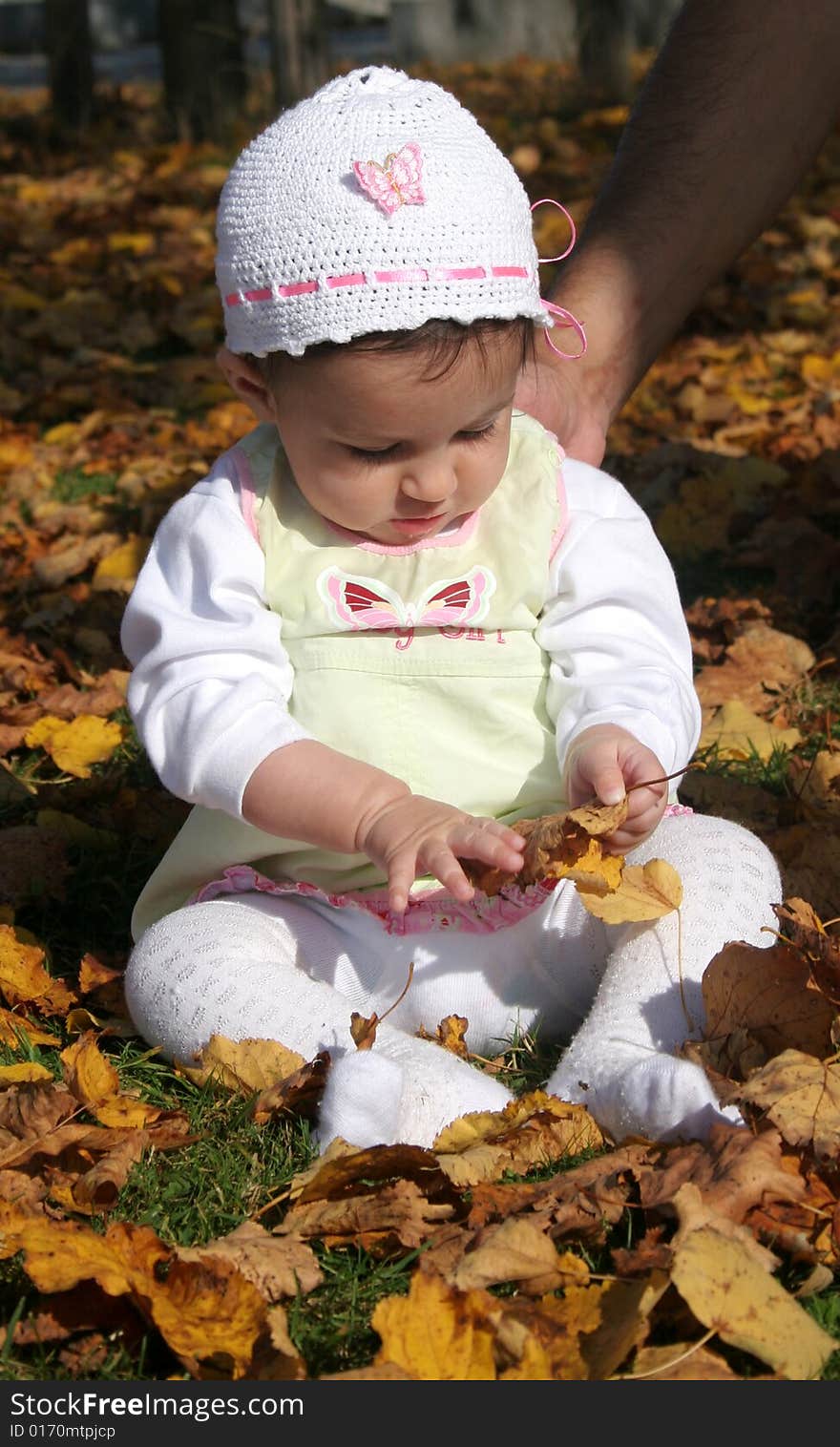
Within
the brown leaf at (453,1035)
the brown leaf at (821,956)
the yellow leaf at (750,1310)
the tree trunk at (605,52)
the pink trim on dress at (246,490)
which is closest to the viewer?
the yellow leaf at (750,1310)

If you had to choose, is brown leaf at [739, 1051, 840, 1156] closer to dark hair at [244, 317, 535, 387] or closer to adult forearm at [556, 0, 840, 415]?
dark hair at [244, 317, 535, 387]

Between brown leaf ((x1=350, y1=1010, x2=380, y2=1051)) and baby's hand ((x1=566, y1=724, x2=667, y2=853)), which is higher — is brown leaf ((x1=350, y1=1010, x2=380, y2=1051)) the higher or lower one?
the lower one

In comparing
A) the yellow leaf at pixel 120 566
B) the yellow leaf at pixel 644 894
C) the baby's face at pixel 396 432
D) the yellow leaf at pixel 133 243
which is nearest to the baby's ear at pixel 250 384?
the baby's face at pixel 396 432

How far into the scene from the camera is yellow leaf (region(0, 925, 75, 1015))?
8.38 ft

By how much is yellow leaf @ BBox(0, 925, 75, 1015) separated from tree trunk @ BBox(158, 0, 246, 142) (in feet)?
33.9

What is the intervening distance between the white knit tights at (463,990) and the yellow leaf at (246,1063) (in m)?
0.03

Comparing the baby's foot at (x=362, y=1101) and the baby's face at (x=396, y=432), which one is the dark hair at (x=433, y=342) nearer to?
the baby's face at (x=396, y=432)


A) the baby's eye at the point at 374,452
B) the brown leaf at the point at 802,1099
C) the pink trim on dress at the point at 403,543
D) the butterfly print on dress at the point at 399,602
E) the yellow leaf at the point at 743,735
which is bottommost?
the yellow leaf at the point at 743,735

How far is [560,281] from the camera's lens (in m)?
3.63

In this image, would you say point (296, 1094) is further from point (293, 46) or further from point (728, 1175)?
point (293, 46)

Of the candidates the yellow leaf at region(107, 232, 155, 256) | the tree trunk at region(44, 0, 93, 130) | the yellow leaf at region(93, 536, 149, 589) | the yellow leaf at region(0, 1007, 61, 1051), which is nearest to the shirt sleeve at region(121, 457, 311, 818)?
Answer: the yellow leaf at region(0, 1007, 61, 1051)

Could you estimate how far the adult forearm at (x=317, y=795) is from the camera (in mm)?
2225

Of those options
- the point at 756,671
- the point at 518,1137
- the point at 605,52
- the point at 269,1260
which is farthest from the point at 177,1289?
the point at 605,52

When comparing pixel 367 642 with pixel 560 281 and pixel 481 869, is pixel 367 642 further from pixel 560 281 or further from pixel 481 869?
pixel 560 281
